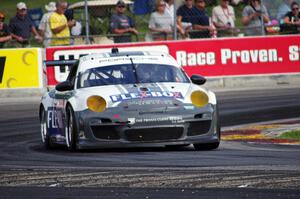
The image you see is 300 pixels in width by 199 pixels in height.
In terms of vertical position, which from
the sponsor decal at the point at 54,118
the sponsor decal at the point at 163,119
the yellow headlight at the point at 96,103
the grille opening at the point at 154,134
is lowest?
the sponsor decal at the point at 54,118

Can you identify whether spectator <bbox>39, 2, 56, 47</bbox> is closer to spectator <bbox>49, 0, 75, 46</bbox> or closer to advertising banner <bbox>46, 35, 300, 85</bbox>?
spectator <bbox>49, 0, 75, 46</bbox>

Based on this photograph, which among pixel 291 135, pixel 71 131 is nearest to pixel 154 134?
→ pixel 71 131

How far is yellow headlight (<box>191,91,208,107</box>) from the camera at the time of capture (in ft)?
42.9

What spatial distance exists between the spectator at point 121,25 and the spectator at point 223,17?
1.87 meters

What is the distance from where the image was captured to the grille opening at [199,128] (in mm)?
12992

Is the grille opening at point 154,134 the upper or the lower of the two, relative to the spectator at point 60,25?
upper

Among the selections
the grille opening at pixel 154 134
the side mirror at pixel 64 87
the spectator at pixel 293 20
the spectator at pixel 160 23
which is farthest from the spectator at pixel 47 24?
the grille opening at pixel 154 134

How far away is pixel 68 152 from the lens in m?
13.6

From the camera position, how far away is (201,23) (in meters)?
24.8

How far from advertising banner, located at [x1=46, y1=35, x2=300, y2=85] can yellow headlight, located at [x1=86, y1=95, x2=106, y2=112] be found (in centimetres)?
1144

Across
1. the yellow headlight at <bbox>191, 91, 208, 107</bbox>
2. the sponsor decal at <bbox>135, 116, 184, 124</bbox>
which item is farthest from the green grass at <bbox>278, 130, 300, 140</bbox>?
the sponsor decal at <bbox>135, 116, 184, 124</bbox>

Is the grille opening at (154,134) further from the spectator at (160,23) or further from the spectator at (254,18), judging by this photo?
Result: the spectator at (254,18)

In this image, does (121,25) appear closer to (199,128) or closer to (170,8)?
(170,8)

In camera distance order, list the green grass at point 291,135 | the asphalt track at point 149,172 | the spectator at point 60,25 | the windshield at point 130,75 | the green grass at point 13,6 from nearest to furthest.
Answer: the asphalt track at point 149,172, the windshield at point 130,75, the green grass at point 291,135, the spectator at point 60,25, the green grass at point 13,6
